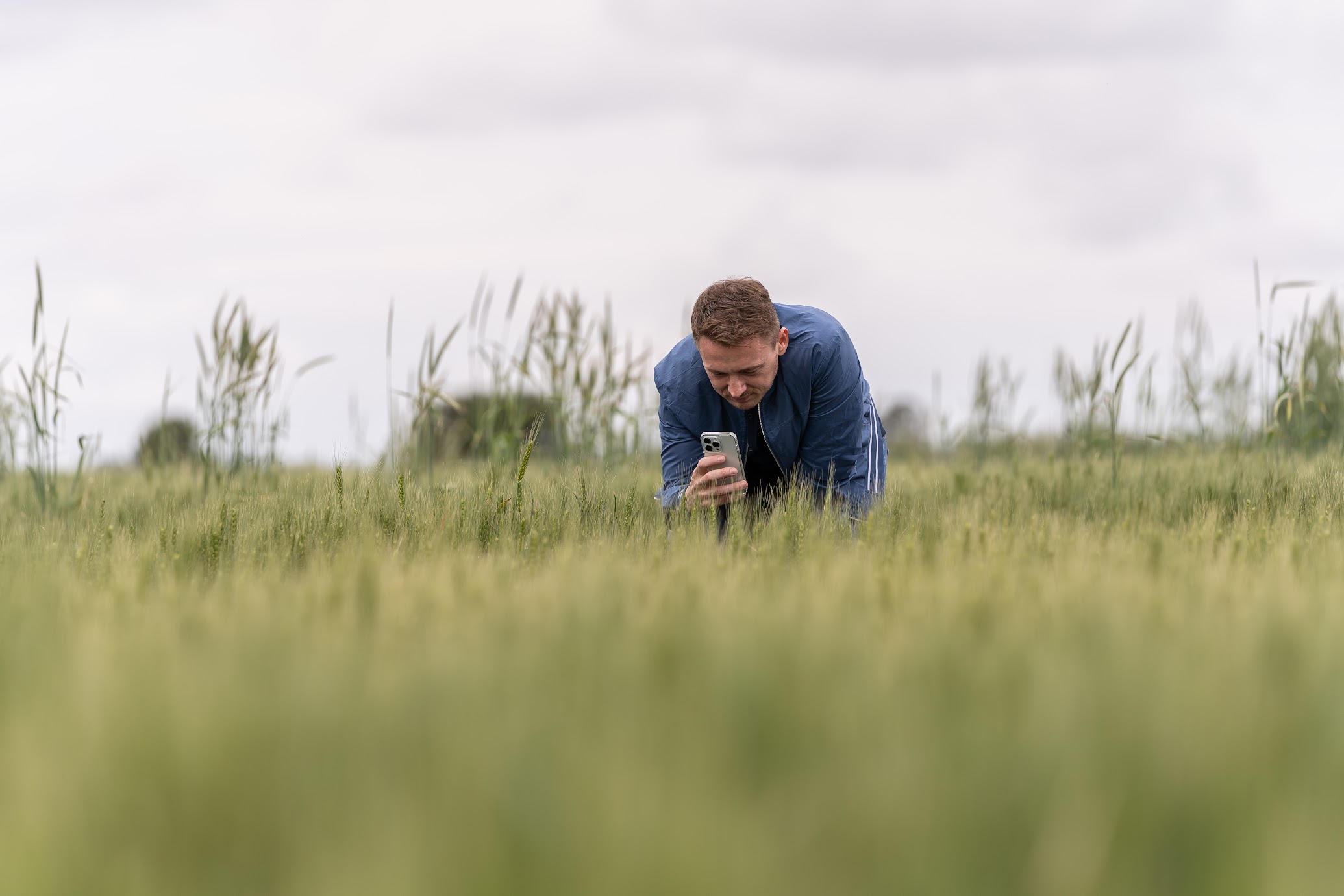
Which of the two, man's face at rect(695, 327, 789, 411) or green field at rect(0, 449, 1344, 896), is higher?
man's face at rect(695, 327, 789, 411)

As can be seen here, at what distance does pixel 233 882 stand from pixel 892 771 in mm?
597

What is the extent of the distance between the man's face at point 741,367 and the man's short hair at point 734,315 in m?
0.02

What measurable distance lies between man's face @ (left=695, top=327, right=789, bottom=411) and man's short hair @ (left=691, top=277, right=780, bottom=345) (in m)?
0.02

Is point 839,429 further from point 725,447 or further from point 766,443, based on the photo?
point 725,447

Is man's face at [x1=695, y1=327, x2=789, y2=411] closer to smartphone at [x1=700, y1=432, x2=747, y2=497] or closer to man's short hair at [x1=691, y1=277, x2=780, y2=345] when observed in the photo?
man's short hair at [x1=691, y1=277, x2=780, y2=345]

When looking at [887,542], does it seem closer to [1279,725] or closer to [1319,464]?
[1279,725]

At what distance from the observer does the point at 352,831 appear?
3.00 feet

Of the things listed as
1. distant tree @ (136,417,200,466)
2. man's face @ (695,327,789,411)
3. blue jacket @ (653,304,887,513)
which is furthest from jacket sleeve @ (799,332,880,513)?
distant tree @ (136,417,200,466)

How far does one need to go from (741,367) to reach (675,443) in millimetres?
625

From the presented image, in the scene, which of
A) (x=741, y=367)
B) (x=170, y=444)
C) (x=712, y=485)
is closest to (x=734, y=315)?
(x=741, y=367)

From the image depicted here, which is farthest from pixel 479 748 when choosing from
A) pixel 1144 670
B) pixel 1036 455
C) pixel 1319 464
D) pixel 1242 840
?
pixel 1036 455

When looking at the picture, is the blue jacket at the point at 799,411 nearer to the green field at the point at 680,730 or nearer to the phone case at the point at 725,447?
the phone case at the point at 725,447

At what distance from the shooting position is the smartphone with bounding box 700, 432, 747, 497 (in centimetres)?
333

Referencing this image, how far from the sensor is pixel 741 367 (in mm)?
3320
